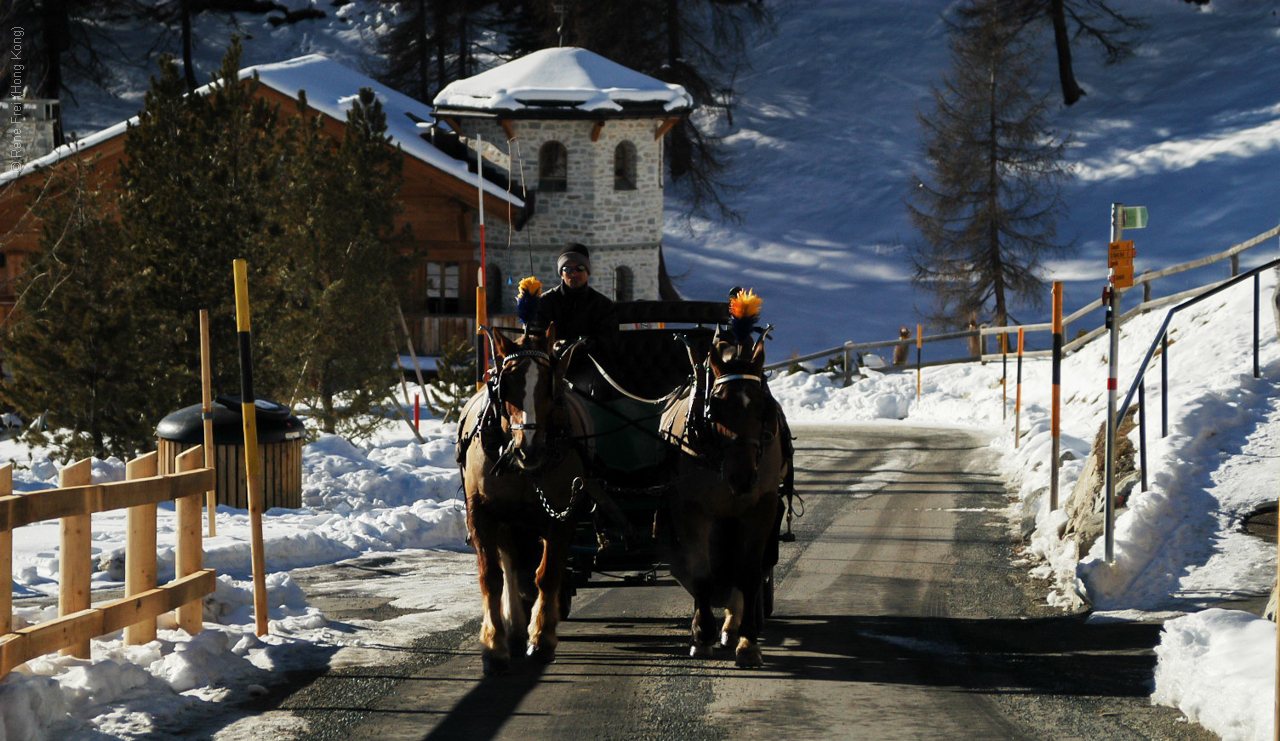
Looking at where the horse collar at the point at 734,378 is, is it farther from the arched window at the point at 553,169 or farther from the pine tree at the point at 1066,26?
the pine tree at the point at 1066,26

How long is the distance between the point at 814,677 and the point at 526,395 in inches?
93.8

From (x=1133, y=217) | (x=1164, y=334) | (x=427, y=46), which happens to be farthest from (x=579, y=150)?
(x=1133, y=217)

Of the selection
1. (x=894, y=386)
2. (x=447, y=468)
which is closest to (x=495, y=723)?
(x=447, y=468)

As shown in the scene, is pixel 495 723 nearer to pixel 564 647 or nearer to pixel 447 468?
pixel 564 647

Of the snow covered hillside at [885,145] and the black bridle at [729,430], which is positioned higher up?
the snow covered hillside at [885,145]

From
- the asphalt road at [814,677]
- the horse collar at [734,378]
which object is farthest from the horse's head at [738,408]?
the asphalt road at [814,677]

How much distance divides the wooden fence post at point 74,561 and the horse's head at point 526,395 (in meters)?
2.31

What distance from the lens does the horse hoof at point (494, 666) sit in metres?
7.96

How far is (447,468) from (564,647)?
9.15 metres

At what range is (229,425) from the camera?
A: 1481 cm

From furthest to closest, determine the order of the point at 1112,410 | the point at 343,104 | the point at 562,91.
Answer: the point at 343,104
the point at 562,91
the point at 1112,410

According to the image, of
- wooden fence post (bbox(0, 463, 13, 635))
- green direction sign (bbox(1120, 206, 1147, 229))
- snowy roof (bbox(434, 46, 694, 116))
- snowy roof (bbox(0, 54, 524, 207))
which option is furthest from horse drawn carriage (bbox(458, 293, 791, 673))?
snowy roof (bbox(434, 46, 694, 116))

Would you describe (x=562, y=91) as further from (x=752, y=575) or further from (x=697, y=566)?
(x=752, y=575)

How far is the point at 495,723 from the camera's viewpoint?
6926 millimetres
